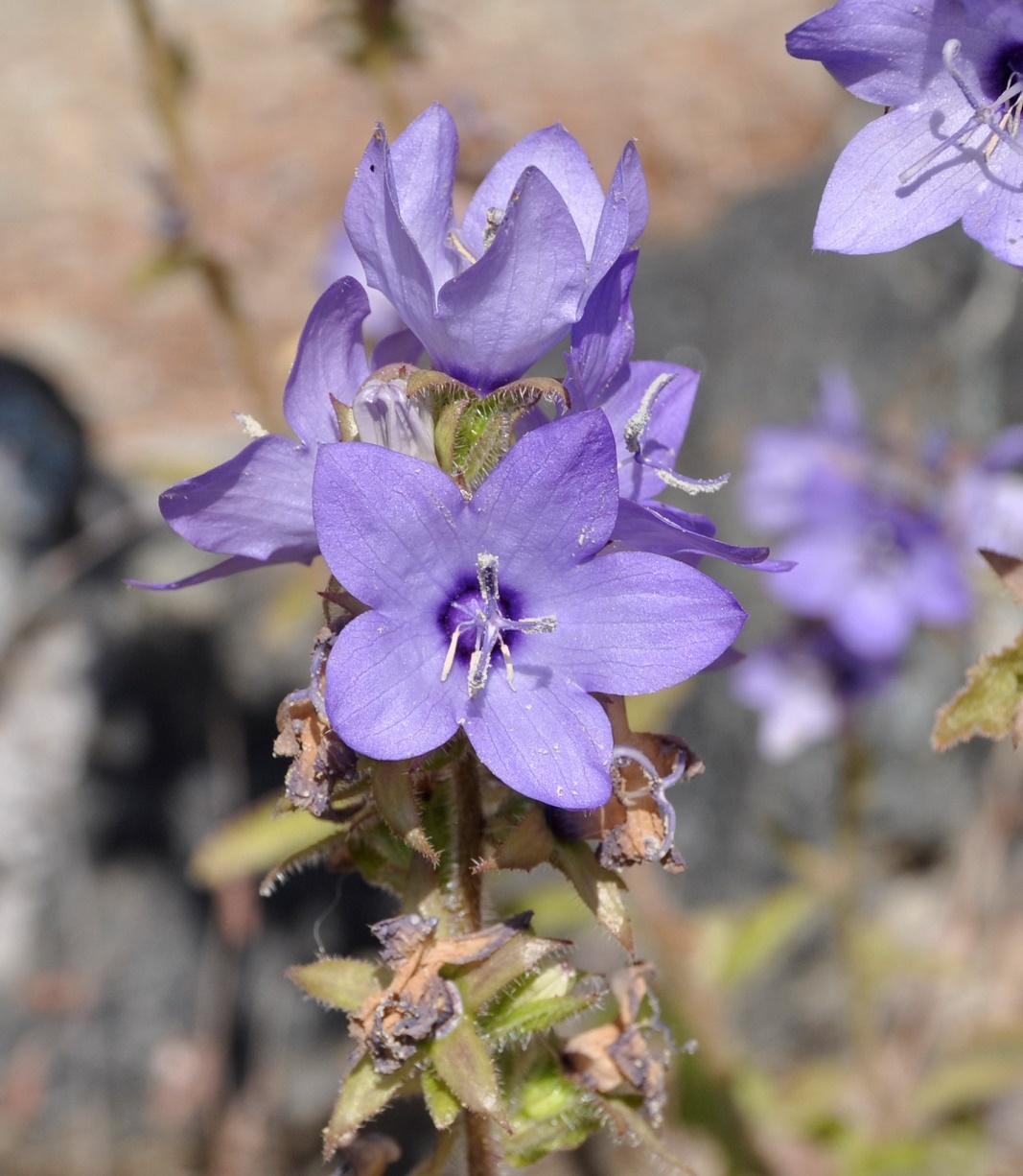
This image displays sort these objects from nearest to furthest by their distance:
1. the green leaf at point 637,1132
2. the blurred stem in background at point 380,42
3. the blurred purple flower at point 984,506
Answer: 1. the green leaf at point 637,1132
2. the blurred purple flower at point 984,506
3. the blurred stem in background at point 380,42

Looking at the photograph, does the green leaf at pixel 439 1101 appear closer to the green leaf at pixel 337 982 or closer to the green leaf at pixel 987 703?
the green leaf at pixel 337 982

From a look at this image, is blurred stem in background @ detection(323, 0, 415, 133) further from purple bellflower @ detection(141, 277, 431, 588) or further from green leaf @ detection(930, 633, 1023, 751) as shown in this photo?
green leaf @ detection(930, 633, 1023, 751)

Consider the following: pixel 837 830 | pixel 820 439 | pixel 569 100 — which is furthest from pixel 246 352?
pixel 569 100

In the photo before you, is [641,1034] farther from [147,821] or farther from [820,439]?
[147,821]

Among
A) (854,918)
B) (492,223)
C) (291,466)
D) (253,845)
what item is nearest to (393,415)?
(291,466)

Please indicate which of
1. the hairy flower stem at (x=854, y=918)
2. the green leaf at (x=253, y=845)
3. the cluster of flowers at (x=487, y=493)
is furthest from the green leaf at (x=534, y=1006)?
the hairy flower stem at (x=854, y=918)
